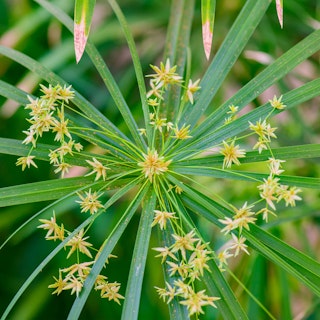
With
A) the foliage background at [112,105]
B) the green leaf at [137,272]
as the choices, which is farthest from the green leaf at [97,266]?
the foliage background at [112,105]

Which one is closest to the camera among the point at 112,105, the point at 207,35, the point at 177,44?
the point at 207,35

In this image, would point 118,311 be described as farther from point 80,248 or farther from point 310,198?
point 80,248

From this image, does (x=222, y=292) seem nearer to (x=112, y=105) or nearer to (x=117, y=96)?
(x=117, y=96)

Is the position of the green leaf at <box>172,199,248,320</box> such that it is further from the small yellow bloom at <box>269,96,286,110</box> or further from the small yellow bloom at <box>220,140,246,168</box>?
the small yellow bloom at <box>269,96,286,110</box>

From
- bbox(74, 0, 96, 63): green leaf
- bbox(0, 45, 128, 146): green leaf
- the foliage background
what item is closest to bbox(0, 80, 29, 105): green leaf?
bbox(0, 45, 128, 146): green leaf

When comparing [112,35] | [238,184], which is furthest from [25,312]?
[112,35]

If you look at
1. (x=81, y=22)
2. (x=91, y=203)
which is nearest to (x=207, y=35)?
(x=81, y=22)
